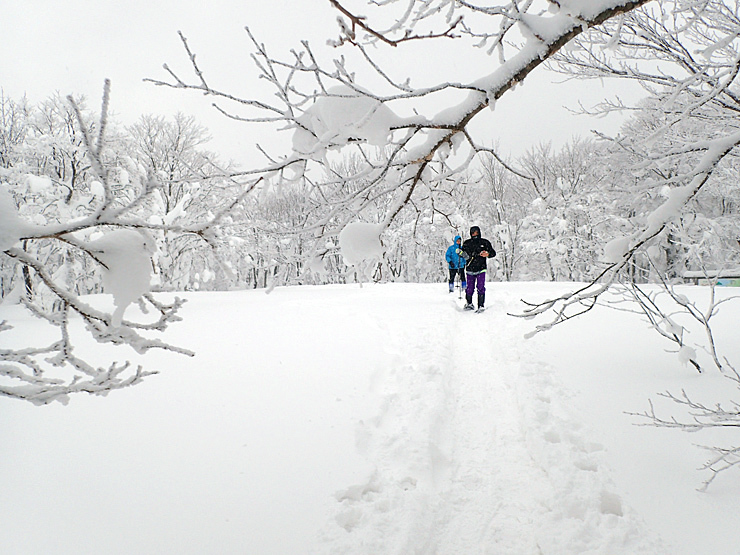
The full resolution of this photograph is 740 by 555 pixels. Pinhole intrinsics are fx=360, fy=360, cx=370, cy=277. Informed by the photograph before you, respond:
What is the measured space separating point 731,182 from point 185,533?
1273cm

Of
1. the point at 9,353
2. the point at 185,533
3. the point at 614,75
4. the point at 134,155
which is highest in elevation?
the point at 134,155

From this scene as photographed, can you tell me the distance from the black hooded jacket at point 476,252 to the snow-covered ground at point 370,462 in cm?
302

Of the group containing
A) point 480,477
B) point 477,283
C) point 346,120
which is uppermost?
point 346,120

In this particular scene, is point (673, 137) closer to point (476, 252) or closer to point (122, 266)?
point (476, 252)

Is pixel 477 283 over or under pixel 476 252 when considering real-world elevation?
under

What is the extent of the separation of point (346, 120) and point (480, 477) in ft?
8.50

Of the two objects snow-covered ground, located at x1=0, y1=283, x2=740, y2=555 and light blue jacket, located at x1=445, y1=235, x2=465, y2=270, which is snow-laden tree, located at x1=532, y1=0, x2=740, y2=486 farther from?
light blue jacket, located at x1=445, y1=235, x2=465, y2=270

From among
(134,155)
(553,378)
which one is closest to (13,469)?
(553,378)

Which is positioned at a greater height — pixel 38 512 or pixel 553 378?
pixel 553 378

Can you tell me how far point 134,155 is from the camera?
1628 cm

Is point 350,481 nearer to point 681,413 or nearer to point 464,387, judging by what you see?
point 464,387

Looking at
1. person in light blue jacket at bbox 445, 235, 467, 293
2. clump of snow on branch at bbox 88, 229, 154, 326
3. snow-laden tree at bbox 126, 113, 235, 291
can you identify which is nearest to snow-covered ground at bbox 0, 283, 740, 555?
clump of snow on branch at bbox 88, 229, 154, 326

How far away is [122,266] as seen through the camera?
4.56 feet

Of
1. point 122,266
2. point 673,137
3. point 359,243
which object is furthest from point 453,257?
point 122,266
